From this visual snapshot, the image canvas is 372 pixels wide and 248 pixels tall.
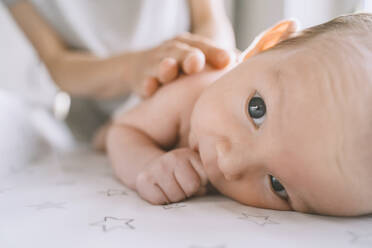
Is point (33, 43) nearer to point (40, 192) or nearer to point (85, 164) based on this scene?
point (85, 164)

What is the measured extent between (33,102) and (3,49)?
0.19 metres

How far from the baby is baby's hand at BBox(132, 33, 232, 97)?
135 mm

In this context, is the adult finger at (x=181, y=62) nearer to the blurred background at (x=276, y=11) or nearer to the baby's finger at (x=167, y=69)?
the baby's finger at (x=167, y=69)

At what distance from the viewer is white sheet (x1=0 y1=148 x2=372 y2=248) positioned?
0.49 m

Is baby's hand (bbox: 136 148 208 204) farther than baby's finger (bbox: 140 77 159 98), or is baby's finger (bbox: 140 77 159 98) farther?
baby's finger (bbox: 140 77 159 98)

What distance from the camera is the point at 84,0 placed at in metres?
1.52

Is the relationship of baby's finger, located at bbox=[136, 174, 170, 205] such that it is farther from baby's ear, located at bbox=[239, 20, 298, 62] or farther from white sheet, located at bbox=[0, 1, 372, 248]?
baby's ear, located at bbox=[239, 20, 298, 62]

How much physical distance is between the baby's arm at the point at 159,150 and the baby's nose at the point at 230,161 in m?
0.07

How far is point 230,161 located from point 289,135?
0.10 metres

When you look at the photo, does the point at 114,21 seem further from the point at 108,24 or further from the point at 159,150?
the point at 159,150

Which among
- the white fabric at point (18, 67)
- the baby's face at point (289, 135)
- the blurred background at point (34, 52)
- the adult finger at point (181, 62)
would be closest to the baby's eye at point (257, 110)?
the baby's face at point (289, 135)

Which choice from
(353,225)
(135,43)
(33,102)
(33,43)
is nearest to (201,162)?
(353,225)

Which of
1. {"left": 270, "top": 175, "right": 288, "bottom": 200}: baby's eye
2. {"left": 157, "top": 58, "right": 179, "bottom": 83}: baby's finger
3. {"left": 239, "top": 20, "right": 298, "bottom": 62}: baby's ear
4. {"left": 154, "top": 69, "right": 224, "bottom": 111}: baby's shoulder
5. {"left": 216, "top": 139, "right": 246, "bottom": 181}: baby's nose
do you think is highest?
{"left": 239, "top": 20, "right": 298, "bottom": 62}: baby's ear

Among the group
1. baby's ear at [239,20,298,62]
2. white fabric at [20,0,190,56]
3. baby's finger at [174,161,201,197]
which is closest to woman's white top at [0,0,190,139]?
white fabric at [20,0,190,56]
